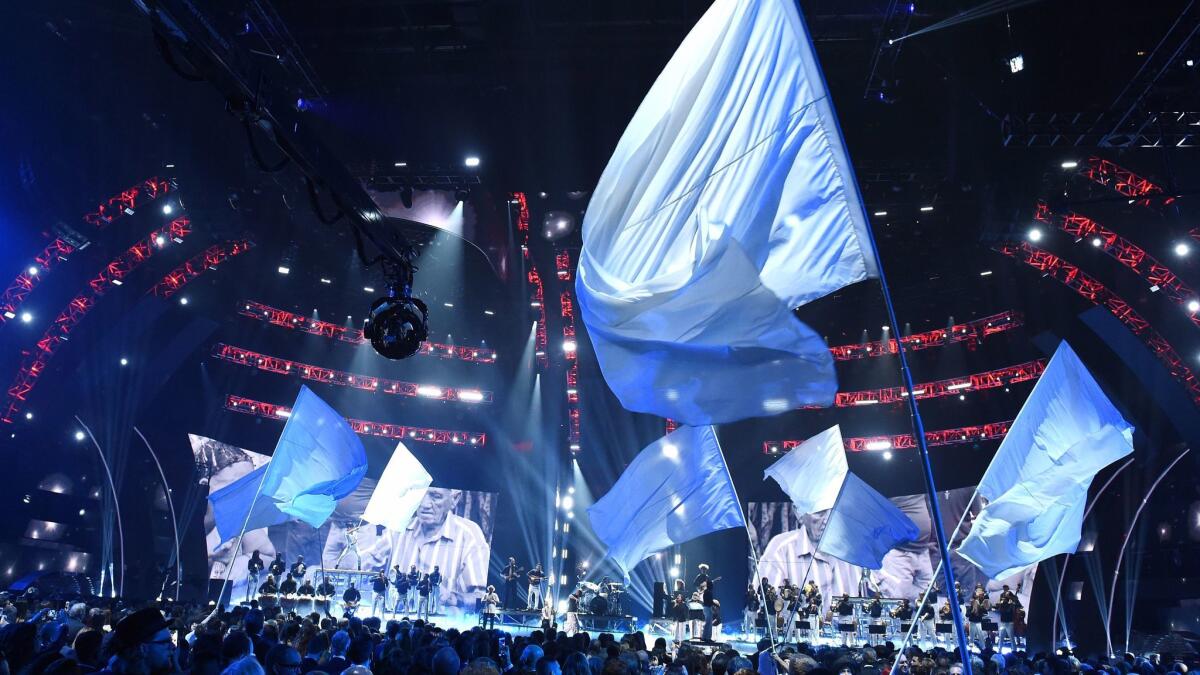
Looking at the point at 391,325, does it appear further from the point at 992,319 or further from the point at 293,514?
the point at 992,319

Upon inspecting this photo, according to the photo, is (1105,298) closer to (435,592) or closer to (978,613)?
(978,613)

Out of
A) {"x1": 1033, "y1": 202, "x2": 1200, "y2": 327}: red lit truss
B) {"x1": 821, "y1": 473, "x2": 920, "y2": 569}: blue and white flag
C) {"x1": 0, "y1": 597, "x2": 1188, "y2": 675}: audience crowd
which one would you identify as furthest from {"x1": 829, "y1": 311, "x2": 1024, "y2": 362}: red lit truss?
{"x1": 0, "y1": 597, "x2": 1188, "y2": 675}: audience crowd

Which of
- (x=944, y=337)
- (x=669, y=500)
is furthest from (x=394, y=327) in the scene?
(x=944, y=337)

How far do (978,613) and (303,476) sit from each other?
17443mm

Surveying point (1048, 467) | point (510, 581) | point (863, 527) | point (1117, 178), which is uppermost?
point (1117, 178)

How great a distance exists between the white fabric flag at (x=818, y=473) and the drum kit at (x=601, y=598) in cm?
842

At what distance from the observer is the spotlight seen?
13.8 metres

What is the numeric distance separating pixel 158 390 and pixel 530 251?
13835 millimetres

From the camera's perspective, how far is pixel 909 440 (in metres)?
26.6

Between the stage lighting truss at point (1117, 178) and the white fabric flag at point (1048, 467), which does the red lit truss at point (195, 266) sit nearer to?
the white fabric flag at point (1048, 467)

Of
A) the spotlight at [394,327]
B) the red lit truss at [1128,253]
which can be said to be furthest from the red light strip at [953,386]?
the spotlight at [394,327]

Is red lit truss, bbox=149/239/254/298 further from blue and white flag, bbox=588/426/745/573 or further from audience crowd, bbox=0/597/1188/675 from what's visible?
blue and white flag, bbox=588/426/745/573

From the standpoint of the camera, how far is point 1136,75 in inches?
485

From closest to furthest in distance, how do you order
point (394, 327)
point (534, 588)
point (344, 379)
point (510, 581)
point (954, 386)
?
point (394, 327)
point (954, 386)
point (534, 588)
point (510, 581)
point (344, 379)
